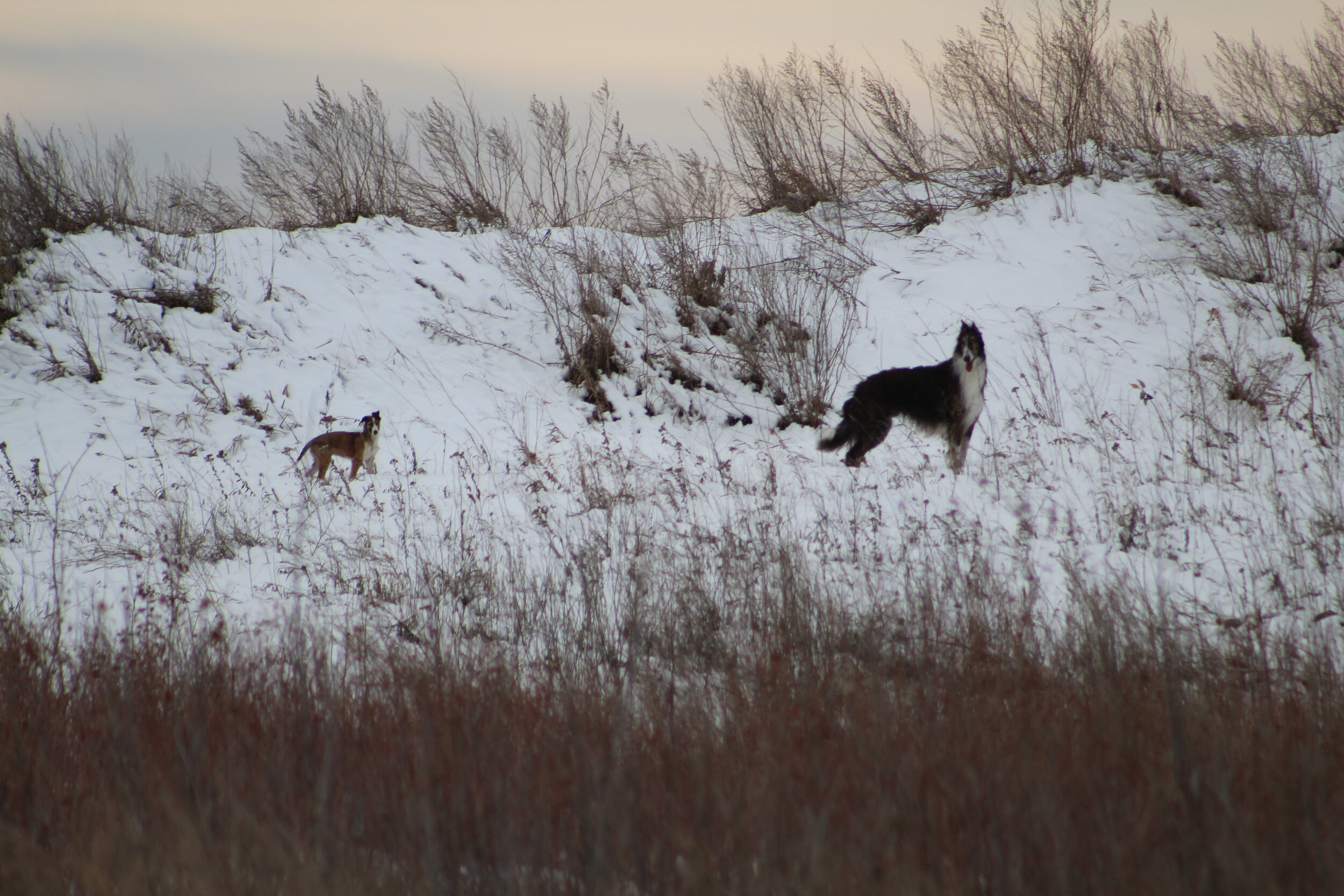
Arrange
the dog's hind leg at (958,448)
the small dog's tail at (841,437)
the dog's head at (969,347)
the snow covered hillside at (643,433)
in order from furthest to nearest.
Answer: the small dog's tail at (841,437), the dog's head at (969,347), the dog's hind leg at (958,448), the snow covered hillside at (643,433)

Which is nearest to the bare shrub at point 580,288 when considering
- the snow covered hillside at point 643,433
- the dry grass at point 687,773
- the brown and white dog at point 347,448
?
the snow covered hillside at point 643,433

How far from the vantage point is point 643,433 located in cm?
836

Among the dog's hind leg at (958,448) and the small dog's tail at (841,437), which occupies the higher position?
the small dog's tail at (841,437)

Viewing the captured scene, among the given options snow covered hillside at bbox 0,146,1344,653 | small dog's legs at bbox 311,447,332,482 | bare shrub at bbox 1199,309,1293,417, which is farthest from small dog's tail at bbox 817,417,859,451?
small dog's legs at bbox 311,447,332,482

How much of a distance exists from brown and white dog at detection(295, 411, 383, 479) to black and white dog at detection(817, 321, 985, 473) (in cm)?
393

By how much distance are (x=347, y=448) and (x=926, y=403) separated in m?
4.91

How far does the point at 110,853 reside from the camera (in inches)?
80.5

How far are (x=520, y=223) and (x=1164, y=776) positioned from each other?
11.0 m

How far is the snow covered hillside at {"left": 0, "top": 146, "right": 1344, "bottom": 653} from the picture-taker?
13.7ft

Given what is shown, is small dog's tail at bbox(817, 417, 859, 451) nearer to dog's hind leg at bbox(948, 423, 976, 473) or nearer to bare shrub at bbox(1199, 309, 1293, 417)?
dog's hind leg at bbox(948, 423, 976, 473)

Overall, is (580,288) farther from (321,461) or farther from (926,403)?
(926,403)

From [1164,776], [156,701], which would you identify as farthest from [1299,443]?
[156,701]

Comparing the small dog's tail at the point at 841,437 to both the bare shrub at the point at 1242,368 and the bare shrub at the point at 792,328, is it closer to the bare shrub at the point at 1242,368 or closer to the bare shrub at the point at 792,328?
the bare shrub at the point at 792,328

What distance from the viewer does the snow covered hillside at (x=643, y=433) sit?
417cm
